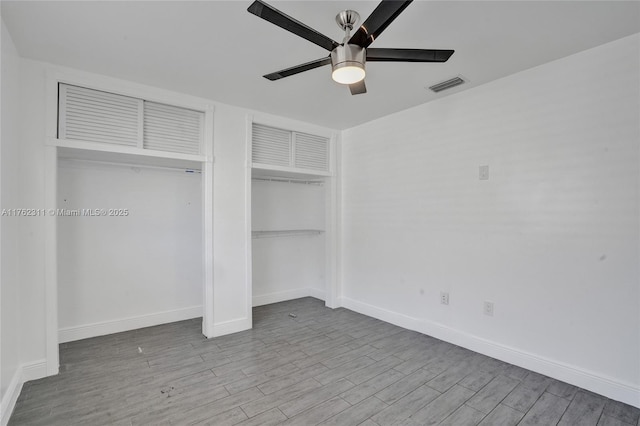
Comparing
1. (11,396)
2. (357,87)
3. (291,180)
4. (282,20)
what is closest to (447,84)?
(357,87)

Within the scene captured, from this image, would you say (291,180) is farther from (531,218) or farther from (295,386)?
(531,218)

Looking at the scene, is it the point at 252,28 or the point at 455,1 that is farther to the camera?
the point at 252,28

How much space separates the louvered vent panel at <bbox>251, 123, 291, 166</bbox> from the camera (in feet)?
12.4

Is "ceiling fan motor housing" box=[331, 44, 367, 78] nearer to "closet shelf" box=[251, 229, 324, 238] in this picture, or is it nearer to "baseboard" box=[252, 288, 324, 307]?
"closet shelf" box=[251, 229, 324, 238]

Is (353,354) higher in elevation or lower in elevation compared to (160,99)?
lower

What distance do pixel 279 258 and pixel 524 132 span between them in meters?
3.50

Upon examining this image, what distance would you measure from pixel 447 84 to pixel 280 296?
11.8ft

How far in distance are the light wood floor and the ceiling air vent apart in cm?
256

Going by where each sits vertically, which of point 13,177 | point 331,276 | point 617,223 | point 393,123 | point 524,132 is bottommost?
point 331,276

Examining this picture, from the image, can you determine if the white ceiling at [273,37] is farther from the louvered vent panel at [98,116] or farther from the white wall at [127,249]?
the white wall at [127,249]

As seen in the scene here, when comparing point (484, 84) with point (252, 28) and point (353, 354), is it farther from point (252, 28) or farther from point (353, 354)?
point (353, 354)

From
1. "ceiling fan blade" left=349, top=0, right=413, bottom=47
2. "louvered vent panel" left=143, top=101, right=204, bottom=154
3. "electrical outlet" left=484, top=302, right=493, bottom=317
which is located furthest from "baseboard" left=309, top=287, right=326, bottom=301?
"ceiling fan blade" left=349, top=0, right=413, bottom=47

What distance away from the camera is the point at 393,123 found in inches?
150

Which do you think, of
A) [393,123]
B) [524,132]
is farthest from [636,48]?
[393,123]
